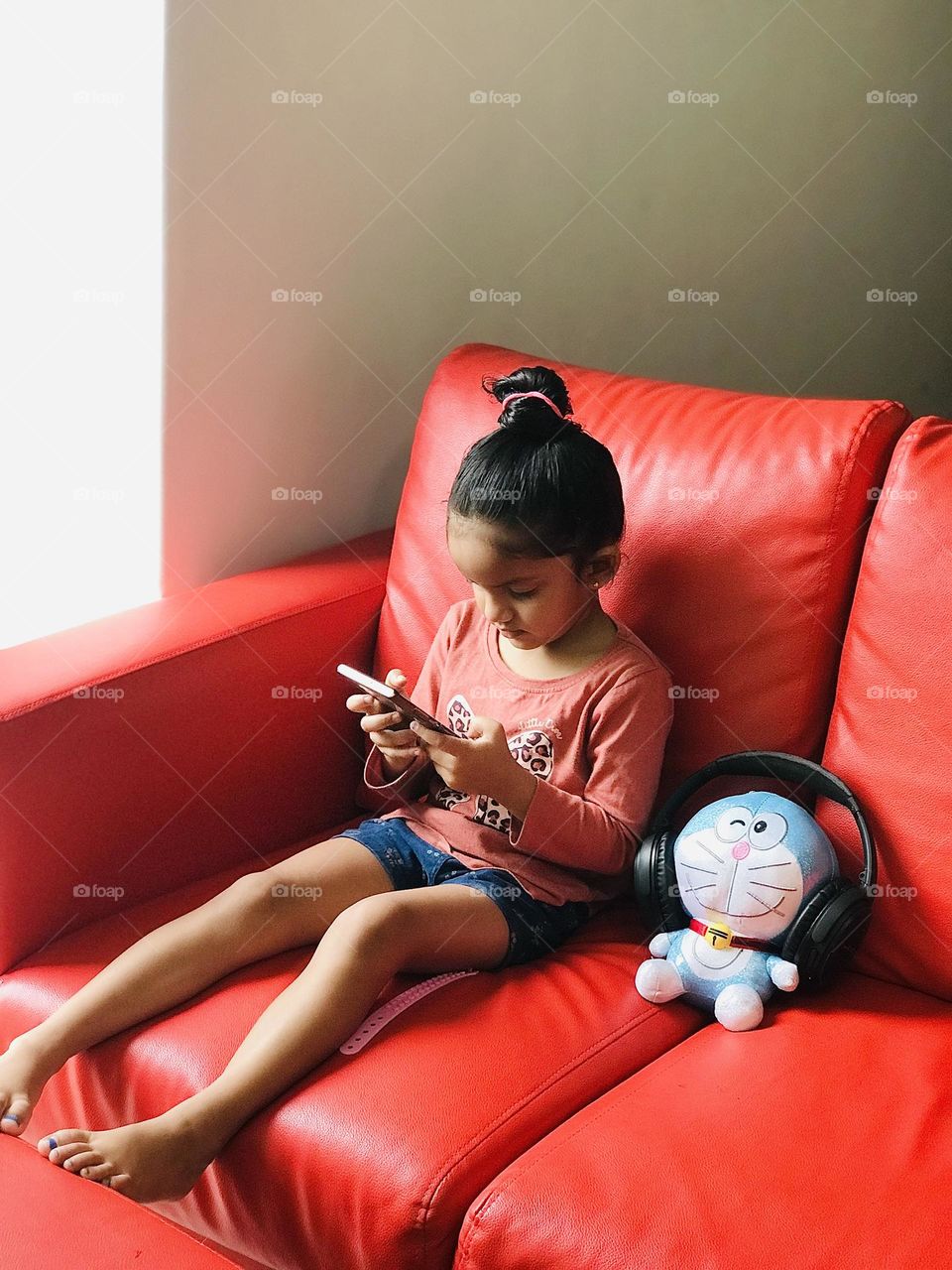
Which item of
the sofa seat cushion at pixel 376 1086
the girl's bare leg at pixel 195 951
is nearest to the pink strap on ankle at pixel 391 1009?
the sofa seat cushion at pixel 376 1086

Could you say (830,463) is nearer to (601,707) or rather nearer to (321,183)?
(601,707)

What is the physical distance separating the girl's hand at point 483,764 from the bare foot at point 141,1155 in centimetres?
44

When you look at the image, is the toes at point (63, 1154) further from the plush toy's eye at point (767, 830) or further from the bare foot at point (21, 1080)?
the plush toy's eye at point (767, 830)

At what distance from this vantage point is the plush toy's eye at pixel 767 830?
140cm

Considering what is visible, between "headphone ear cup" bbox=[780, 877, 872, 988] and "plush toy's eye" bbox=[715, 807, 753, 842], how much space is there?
0.33 feet

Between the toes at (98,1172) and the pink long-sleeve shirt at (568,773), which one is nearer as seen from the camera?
the toes at (98,1172)

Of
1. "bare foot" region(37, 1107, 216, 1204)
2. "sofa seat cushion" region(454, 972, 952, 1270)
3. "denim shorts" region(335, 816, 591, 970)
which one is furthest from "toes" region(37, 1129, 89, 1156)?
"denim shorts" region(335, 816, 591, 970)

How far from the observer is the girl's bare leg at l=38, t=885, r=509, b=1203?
1.20 meters

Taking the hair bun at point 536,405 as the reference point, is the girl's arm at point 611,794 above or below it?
below

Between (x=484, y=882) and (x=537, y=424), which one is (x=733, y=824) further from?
(x=537, y=424)

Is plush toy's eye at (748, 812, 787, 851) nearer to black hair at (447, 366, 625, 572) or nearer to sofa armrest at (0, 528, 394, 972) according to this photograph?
black hair at (447, 366, 625, 572)

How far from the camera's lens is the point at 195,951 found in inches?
55.3

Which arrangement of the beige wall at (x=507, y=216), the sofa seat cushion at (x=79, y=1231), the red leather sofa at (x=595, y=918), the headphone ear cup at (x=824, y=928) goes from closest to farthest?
the sofa seat cushion at (x=79, y=1231) → the red leather sofa at (x=595, y=918) → the headphone ear cup at (x=824, y=928) → the beige wall at (x=507, y=216)

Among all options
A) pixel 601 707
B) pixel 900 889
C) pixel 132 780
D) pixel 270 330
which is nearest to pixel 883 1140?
pixel 900 889
